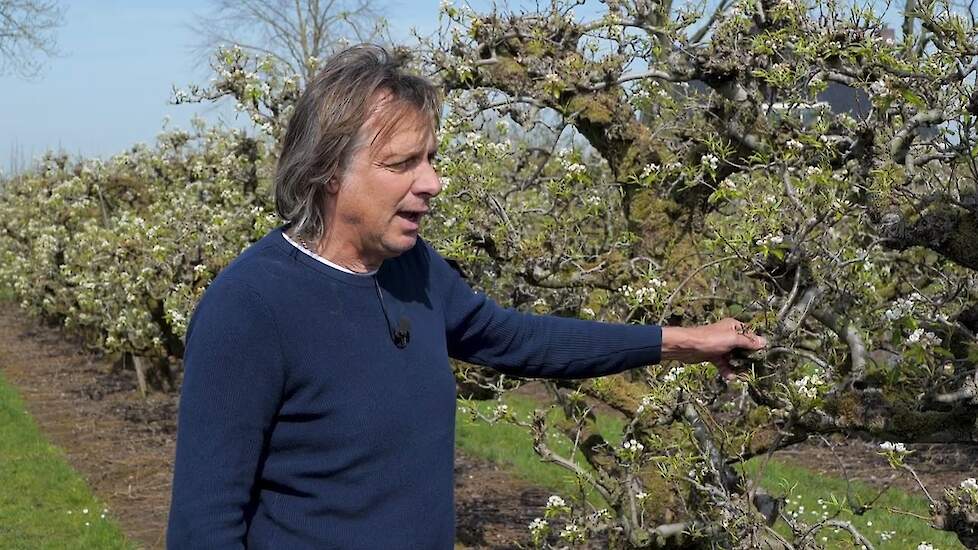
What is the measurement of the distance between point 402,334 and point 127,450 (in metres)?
9.07

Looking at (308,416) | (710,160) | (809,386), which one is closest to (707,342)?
(809,386)

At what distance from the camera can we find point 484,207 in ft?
17.3

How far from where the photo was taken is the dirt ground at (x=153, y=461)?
8.05 meters

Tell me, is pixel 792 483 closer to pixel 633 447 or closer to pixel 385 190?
pixel 633 447

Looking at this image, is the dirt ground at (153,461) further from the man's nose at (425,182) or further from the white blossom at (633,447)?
the man's nose at (425,182)

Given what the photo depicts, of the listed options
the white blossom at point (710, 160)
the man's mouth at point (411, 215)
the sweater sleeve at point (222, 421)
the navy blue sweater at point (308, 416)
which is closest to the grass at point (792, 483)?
the white blossom at point (710, 160)

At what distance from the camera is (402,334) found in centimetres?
260

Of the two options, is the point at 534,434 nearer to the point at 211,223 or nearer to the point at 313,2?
the point at 211,223

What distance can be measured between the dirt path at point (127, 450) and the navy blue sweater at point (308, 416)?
155 inches

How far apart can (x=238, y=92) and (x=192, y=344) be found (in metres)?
5.07

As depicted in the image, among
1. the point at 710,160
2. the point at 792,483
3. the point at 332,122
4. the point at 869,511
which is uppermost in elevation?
the point at 710,160

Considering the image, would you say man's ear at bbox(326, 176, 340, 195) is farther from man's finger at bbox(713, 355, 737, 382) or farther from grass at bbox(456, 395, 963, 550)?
grass at bbox(456, 395, 963, 550)

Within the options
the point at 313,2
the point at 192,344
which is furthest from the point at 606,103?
the point at 313,2

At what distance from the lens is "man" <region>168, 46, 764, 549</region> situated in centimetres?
232
